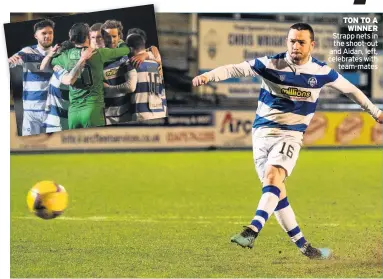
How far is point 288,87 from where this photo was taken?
9.13 m

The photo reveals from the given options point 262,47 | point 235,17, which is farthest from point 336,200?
point 235,17

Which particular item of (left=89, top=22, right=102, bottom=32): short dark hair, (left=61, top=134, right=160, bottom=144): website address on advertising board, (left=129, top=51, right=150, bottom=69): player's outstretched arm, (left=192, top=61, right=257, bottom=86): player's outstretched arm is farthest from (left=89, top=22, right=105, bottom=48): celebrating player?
(left=61, top=134, right=160, bottom=144): website address on advertising board

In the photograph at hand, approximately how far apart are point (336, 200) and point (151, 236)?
3.69 metres

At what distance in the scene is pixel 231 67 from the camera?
8961mm

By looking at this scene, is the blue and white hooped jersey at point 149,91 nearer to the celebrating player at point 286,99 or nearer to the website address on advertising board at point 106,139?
the celebrating player at point 286,99

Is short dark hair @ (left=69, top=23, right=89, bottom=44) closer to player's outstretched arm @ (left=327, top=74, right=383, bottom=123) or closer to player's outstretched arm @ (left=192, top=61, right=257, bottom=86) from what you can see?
player's outstretched arm @ (left=192, top=61, right=257, bottom=86)

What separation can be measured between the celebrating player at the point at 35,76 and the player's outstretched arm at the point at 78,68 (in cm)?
16

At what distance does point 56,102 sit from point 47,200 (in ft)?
3.02

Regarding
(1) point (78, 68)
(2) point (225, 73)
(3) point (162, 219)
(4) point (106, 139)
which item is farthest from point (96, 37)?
(4) point (106, 139)

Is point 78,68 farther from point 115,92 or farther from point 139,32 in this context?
point 139,32

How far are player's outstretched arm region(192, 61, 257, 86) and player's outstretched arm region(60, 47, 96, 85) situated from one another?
1.23 metres

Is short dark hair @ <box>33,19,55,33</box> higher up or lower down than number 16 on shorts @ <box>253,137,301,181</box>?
higher up

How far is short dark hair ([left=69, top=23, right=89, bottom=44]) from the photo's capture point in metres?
9.18

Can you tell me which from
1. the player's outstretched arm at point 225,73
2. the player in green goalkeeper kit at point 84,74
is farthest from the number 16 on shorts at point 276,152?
the player in green goalkeeper kit at point 84,74
